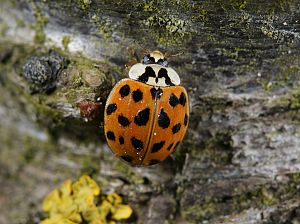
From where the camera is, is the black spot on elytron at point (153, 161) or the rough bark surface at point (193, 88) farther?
the black spot on elytron at point (153, 161)

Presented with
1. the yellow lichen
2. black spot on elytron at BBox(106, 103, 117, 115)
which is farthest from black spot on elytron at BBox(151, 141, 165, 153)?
the yellow lichen

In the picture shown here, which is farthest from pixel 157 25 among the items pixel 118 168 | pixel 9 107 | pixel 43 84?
pixel 9 107

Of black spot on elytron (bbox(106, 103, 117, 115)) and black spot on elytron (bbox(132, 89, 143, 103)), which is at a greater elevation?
black spot on elytron (bbox(132, 89, 143, 103))

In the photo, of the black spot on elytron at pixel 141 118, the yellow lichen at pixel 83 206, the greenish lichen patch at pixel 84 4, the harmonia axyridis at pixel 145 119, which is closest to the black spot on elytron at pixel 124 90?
the harmonia axyridis at pixel 145 119

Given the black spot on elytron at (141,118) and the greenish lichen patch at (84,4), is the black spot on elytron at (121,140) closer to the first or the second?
the black spot on elytron at (141,118)

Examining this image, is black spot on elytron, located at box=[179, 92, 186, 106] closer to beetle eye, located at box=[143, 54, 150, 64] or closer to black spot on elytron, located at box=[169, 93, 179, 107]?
black spot on elytron, located at box=[169, 93, 179, 107]

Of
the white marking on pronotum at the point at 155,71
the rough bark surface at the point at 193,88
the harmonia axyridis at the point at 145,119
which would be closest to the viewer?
the rough bark surface at the point at 193,88
